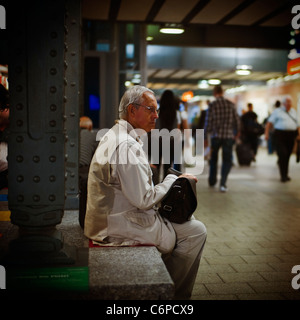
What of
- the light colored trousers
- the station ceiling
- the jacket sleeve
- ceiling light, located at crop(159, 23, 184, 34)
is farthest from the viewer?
ceiling light, located at crop(159, 23, 184, 34)

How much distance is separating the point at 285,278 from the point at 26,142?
287cm

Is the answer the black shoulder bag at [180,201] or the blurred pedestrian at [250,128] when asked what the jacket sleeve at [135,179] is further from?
the blurred pedestrian at [250,128]

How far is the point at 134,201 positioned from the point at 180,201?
468 millimetres

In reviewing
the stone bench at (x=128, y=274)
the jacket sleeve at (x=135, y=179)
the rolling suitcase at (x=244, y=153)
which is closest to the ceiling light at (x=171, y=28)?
the rolling suitcase at (x=244, y=153)

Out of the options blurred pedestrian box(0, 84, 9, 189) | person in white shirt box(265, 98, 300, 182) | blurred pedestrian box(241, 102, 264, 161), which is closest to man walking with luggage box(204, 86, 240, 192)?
person in white shirt box(265, 98, 300, 182)

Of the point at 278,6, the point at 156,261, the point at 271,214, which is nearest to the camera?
the point at 156,261

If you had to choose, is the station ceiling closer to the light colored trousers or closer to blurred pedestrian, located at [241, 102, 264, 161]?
blurred pedestrian, located at [241, 102, 264, 161]

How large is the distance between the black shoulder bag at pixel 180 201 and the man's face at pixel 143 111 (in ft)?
1.69

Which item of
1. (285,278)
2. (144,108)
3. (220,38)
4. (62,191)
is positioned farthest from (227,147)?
(62,191)

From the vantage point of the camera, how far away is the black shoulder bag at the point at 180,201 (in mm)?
3133

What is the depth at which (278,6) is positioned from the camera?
7.41m

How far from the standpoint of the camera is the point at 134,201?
2.84 meters

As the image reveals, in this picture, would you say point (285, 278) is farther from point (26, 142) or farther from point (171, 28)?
point (171, 28)

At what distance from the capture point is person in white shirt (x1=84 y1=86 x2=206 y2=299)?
286cm
